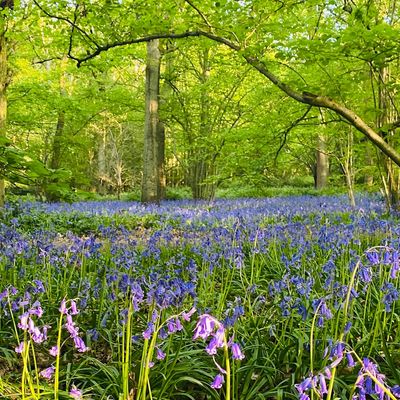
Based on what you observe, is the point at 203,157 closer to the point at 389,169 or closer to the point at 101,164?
the point at 389,169

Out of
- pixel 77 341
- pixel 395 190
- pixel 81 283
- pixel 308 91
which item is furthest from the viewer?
pixel 395 190

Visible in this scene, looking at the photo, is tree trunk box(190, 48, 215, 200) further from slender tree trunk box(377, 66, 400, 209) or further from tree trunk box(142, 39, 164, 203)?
slender tree trunk box(377, 66, 400, 209)

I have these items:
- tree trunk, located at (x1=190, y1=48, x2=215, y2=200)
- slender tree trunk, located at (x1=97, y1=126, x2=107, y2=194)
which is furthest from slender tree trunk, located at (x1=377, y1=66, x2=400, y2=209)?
slender tree trunk, located at (x1=97, y1=126, x2=107, y2=194)

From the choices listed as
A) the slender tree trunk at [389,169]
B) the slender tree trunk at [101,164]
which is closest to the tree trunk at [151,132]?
the slender tree trunk at [389,169]

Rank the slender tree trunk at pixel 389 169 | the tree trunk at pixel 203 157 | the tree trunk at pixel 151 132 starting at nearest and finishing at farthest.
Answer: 1. the slender tree trunk at pixel 389 169
2. the tree trunk at pixel 151 132
3. the tree trunk at pixel 203 157

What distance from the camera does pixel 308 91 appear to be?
5.68m

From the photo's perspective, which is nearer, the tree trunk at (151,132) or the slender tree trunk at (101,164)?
the tree trunk at (151,132)

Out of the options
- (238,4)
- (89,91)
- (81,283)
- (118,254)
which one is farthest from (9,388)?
(89,91)

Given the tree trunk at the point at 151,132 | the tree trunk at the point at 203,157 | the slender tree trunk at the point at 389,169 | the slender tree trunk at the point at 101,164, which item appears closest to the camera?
the slender tree trunk at the point at 389,169

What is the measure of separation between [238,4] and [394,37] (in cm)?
214

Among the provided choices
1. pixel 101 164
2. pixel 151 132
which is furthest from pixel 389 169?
pixel 101 164

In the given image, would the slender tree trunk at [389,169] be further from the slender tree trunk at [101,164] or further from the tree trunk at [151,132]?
the slender tree trunk at [101,164]

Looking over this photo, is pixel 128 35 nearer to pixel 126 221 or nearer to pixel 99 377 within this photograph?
pixel 126 221

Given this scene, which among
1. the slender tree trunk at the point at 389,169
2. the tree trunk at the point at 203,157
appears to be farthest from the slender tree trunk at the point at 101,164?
the slender tree trunk at the point at 389,169
